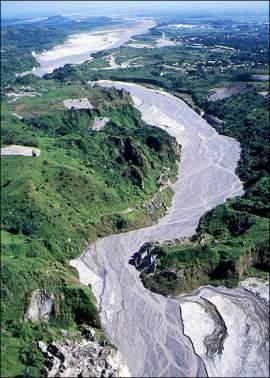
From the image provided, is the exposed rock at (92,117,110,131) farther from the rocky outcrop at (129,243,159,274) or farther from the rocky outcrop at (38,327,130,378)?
the rocky outcrop at (38,327,130,378)

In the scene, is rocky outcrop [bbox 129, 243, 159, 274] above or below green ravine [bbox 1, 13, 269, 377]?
below

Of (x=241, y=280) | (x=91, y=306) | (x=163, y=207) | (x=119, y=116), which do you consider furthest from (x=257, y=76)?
(x=91, y=306)

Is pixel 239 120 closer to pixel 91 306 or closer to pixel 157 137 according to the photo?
pixel 157 137

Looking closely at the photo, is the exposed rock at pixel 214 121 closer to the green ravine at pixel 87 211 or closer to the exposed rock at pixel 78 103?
the green ravine at pixel 87 211

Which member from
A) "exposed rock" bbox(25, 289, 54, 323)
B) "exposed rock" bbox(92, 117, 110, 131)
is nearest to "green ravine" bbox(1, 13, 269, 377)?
"exposed rock" bbox(25, 289, 54, 323)

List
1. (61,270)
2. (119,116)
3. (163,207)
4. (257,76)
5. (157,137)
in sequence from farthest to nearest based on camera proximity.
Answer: (257,76) → (119,116) → (157,137) → (163,207) → (61,270)

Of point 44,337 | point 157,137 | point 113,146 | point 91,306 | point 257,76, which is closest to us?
point 44,337
